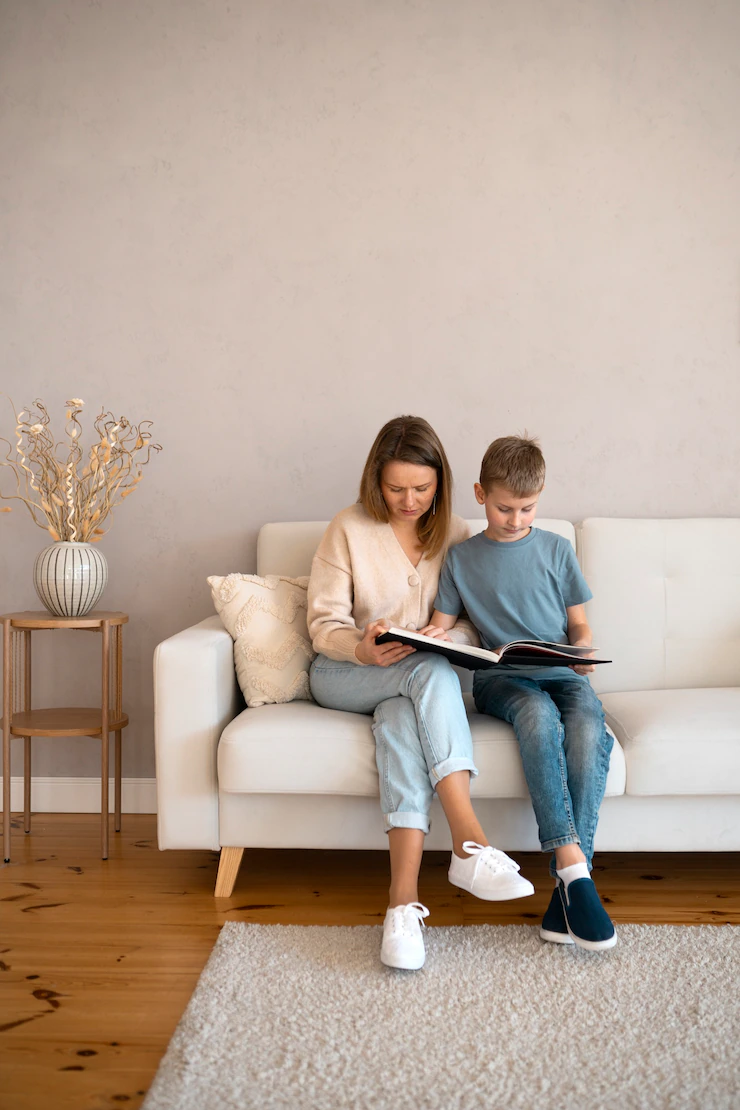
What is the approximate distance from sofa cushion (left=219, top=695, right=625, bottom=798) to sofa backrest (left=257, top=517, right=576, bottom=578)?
625 millimetres

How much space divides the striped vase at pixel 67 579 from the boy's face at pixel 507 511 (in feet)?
3.42

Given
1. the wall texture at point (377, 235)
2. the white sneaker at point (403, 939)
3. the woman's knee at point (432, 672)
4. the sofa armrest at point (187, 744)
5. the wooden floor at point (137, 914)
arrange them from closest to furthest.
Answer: the wooden floor at point (137, 914) < the white sneaker at point (403, 939) < the woman's knee at point (432, 672) < the sofa armrest at point (187, 744) < the wall texture at point (377, 235)

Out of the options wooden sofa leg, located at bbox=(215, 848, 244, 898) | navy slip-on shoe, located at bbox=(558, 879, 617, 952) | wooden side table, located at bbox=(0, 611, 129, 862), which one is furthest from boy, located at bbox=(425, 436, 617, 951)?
wooden side table, located at bbox=(0, 611, 129, 862)

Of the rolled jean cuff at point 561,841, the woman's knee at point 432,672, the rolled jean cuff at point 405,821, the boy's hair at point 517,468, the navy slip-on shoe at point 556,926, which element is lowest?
the navy slip-on shoe at point 556,926

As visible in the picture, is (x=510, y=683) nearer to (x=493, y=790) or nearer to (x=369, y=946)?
(x=493, y=790)

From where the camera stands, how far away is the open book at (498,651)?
174cm

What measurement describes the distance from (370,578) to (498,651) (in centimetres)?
49

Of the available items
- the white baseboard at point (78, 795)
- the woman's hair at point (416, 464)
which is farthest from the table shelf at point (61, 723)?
the woman's hair at point (416, 464)

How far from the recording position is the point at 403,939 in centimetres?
157

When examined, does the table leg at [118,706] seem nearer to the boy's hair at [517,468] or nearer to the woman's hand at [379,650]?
the woman's hand at [379,650]

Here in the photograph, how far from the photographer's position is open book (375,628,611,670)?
5.69 feet

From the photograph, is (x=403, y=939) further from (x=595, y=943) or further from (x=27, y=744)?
(x=27, y=744)

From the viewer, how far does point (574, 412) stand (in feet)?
8.59

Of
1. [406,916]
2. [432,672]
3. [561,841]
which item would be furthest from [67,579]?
[561,841]
